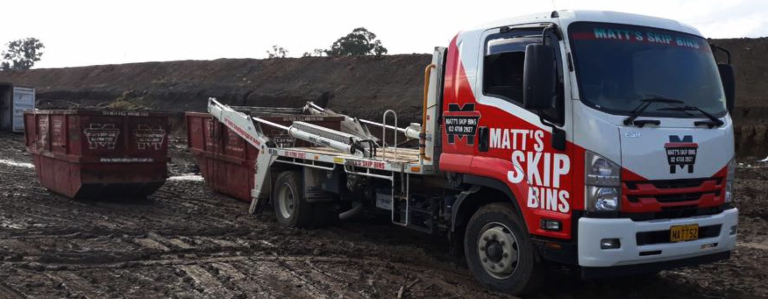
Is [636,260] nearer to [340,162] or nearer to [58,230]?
[340,162]

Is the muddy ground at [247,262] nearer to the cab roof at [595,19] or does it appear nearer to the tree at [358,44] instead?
the cab roof at [595,19]

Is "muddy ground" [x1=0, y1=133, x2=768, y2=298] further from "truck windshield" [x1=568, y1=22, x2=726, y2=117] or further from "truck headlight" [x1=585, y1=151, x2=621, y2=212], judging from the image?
"truck windshield" [x1=568, y1=22, x2=726, y2=117]

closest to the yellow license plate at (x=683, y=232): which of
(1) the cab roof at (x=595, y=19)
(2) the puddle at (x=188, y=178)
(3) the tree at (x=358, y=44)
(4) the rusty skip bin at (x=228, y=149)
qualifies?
(1) the cab roof at (x=595, y=19)

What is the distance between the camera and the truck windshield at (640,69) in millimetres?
5277

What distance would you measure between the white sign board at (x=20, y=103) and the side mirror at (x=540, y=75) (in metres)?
25.2

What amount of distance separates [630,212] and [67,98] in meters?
42.2

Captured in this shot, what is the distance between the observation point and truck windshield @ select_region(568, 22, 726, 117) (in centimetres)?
528

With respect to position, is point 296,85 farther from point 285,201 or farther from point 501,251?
point 501,251

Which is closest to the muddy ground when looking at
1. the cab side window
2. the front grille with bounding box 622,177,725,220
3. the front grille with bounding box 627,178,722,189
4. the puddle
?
the front grille with bounding box 622,177,725,220

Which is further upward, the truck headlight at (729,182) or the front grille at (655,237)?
the truck headlight at (729,182)

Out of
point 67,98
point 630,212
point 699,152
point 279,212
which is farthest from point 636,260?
point 67,98

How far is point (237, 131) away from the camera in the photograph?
10.6m

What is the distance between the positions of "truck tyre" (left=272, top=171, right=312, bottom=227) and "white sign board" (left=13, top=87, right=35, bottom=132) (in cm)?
2022

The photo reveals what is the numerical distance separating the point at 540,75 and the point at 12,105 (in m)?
26.1
